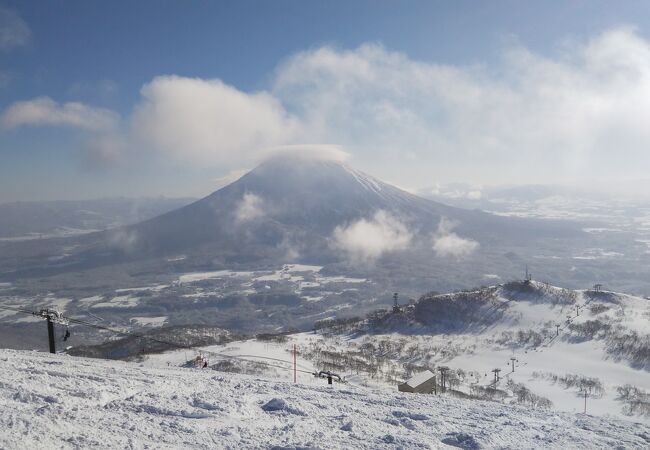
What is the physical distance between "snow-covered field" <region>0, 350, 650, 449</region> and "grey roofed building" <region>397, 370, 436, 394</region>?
26.4 ft

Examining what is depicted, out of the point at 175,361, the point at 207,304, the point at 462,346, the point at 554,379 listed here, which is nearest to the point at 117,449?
the point at 175,361

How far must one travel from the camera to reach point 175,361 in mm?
41031

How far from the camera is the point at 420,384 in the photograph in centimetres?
2136

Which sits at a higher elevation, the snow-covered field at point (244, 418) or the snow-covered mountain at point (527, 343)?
the snow-covered field at point (244, 418)

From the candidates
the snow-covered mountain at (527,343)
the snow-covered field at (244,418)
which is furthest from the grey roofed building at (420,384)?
the snow-covered mountain at (527,343)

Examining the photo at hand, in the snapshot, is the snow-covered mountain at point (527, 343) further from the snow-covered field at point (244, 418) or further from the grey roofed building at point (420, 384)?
the snow-covered field at point (244, 418)

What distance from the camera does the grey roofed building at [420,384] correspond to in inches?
817

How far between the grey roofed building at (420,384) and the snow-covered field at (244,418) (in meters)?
8.05

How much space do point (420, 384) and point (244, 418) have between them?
14219 mm

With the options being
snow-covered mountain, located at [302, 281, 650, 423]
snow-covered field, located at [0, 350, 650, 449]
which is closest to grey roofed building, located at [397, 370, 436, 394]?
snow-covered field, located at [0, 350, 650, 449]

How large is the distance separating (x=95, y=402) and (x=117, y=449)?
276 centimetres

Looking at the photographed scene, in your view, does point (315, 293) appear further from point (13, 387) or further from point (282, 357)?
point (13, 387)

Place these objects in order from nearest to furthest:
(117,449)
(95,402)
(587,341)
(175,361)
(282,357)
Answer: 1. (117,449)
2. (95,402)
3. (175,361)
4. (282,357)
5. (587,341)

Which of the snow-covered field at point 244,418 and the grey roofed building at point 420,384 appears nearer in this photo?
the snow-covered field at point 244,418
